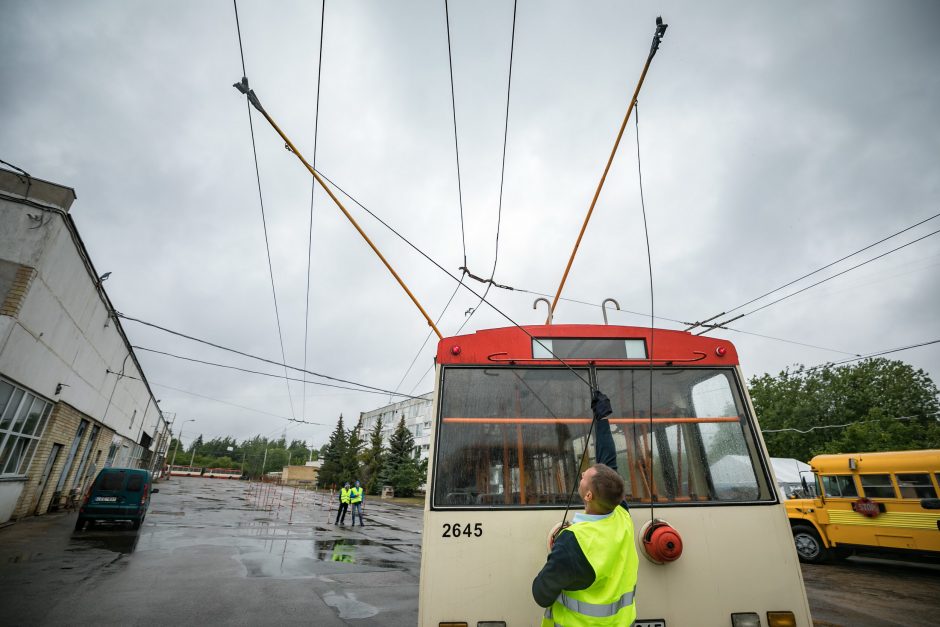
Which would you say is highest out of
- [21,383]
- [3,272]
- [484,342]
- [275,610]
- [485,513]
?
[3,272]

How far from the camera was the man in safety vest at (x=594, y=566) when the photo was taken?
2137 mm

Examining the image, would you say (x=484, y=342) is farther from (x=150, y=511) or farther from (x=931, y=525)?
(x=150, y=511)

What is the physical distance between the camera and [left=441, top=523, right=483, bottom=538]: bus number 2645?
9.89 ft

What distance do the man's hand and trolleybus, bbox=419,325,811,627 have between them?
0.75 feet

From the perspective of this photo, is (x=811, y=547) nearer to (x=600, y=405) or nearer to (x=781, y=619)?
(x=781, y=619)

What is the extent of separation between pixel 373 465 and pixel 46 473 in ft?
112

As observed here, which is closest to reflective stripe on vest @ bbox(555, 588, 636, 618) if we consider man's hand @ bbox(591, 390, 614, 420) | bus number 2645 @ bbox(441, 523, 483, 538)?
bus number 2645 @ bbox(441, 523, 483, 538)

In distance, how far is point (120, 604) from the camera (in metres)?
5.73

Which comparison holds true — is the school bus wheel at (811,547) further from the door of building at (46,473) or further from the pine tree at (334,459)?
the pine tree at (334,459)

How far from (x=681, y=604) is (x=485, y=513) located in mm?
1372

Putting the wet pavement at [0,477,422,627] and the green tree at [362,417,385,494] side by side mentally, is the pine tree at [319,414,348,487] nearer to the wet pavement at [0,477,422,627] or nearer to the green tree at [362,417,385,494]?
the green tree at [362,417,385,494]

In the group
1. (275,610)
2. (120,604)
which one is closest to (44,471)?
(120,604)

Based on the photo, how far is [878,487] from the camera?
34.4 feet

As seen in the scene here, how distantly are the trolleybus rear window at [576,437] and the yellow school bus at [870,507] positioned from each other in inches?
391
